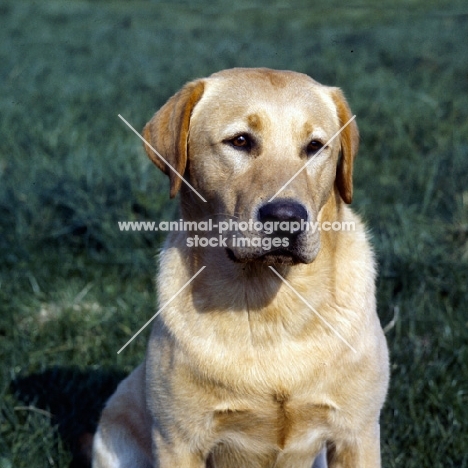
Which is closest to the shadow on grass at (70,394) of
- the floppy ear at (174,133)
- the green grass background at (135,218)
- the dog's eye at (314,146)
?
the green grass background at (135,218)

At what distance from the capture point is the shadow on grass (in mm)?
4102

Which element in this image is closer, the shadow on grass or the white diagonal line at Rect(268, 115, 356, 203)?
the white diagonal line at Rect(268, 115, 356, 203)

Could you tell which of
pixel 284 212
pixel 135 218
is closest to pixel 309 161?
pixel 284 212

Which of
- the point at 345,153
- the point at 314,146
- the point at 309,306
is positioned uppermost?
the point at 314,146

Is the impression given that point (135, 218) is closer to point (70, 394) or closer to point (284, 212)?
point (70, 394)

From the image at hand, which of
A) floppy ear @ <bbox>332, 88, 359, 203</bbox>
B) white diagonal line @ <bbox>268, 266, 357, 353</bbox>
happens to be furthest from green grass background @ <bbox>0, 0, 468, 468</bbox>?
floppy ear @ <bbox>332, 88, 359, 203</bbox>

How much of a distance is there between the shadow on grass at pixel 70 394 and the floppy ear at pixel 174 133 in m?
1.44

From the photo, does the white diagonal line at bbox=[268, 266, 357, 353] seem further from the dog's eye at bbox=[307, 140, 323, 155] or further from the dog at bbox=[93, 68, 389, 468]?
the dog's eye at bbox=[307, 140, 323, 155]

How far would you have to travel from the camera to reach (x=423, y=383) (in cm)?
406

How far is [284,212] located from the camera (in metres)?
2.83

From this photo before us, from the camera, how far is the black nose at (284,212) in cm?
283

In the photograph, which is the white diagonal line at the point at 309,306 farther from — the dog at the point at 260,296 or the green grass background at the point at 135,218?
the green grass background at the point at 135,218

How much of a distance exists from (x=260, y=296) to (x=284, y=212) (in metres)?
0.55

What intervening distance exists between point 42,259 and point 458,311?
2534mm
